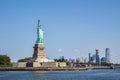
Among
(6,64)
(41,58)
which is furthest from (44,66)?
(6,64)

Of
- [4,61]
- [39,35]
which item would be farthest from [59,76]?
[4,61]

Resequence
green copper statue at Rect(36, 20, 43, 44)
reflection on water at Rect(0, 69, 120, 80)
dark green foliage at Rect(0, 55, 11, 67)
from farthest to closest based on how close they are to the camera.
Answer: dark green foliage at Rect(0, 55, 11, 67)
green copper statue at Rect(36, 20, 43, 44)
reflection on water at Rect(0, 69, 120, 80)

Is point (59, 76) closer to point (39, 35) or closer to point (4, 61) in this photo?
point (39, 35)

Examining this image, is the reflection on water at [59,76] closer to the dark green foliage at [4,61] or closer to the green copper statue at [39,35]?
the green copper statue at [39,35]

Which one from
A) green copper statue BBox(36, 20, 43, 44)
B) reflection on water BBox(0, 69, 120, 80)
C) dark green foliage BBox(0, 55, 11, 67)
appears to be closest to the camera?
reflection on water BBox(0, 69, 120, 80)

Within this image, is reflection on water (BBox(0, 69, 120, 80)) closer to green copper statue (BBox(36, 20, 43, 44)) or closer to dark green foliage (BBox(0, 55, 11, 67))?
green copper statue (BBox(36, 20, 43, 44))

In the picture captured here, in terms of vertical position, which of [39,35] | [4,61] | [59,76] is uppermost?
[39,35]

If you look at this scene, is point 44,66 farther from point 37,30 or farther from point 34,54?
point 37,30

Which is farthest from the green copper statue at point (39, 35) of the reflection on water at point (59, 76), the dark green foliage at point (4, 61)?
the reflection on water at point (59, 76)

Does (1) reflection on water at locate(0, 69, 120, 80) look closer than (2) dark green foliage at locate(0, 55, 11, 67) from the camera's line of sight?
Yes

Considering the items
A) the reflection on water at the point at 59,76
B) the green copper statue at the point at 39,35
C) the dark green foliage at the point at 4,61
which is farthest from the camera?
the dark green foliage at the point at 4,61

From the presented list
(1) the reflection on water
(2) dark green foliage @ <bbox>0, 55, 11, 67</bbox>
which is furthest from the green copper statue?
(1) the reflection on water

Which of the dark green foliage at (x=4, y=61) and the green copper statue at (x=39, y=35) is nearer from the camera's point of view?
the green copper statue at (x=39, y=35)

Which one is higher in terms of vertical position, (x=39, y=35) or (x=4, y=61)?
(x=39, y=35)
